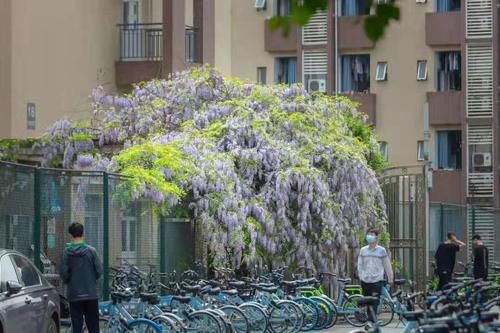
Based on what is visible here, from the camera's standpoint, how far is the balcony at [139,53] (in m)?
34.4

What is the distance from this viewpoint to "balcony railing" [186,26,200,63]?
35.9 meters

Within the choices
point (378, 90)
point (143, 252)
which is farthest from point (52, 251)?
point (378, 90)

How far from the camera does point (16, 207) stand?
1933 centimetres

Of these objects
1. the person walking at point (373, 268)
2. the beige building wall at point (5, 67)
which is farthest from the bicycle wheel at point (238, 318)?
the beige building wall at point (5, 67)

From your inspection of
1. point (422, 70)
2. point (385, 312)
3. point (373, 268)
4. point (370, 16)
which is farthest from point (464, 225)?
point (370, 16)

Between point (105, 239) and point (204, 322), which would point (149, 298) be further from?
point (105, 239)

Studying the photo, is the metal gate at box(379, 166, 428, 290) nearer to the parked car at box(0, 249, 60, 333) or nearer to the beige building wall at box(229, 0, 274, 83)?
the parked car at box(0, 249, 60, 333)

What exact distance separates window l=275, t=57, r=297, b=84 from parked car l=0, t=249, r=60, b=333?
113 ft

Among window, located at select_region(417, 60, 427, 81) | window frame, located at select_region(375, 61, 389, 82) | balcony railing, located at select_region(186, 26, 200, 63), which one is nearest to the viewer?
balcony railing, located at select_region(186, 26, 200, 63)

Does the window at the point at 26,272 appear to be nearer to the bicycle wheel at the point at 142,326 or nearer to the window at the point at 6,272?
the window at the point at 6,272

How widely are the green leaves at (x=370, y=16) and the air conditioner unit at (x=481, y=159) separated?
42531 mm

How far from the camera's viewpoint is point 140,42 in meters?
35.0

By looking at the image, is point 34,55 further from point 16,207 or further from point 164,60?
point 16,207

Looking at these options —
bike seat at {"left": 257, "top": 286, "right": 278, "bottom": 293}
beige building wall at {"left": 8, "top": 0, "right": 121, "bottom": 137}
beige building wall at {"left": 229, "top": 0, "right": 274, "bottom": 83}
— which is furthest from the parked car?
beige building wall at {"left": 229, "top": 0, "right": 274, "bottom": 83}
